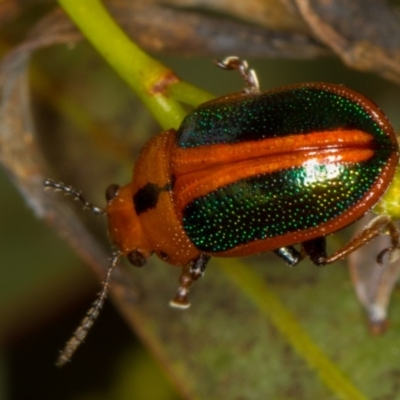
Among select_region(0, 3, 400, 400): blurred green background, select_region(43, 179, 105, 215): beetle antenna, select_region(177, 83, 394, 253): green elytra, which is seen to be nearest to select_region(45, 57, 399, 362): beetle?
select_region(177, 83, 394, 253): green elytra

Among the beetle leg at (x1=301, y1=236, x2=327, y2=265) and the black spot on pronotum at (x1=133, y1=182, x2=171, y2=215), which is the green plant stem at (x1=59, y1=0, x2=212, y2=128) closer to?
the black spot on pronotum at (x1=133, y1=182, x2=171, y2=215)

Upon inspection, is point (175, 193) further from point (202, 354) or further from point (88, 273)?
point (88, 273)

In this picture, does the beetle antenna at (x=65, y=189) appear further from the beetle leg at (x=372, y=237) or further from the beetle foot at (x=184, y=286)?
the beetle leg at (x=372, y=237)

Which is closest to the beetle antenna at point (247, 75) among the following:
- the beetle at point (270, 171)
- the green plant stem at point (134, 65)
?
the beetle at point (270, 171)

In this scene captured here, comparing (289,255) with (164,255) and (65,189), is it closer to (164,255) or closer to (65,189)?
(164,255)

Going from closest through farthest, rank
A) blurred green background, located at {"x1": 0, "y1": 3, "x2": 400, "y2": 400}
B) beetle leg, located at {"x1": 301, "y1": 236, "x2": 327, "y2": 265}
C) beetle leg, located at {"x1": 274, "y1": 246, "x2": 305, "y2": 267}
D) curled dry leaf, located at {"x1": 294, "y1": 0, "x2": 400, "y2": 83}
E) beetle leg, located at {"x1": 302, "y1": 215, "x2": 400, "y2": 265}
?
beetle leg, located at {"x1": 302, "y1": 215, "x2": 400, "y2": 265}
beetle leg, located at {"x1": 301, "y1": 236, "x2": 327, "y2": 265}
beetle leg, located at {"x1": 274, "y1": 246, "x2": 305, "y2": 267}
curled dry leaf, located at {"x1": 294, "y1": 0, "x2": 400, "y2": 83}
blurred green background, located at {"x1": 0, "y1": 3, "x2": 400, "y2": 400}

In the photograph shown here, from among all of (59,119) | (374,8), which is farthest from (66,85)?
(374,8)
